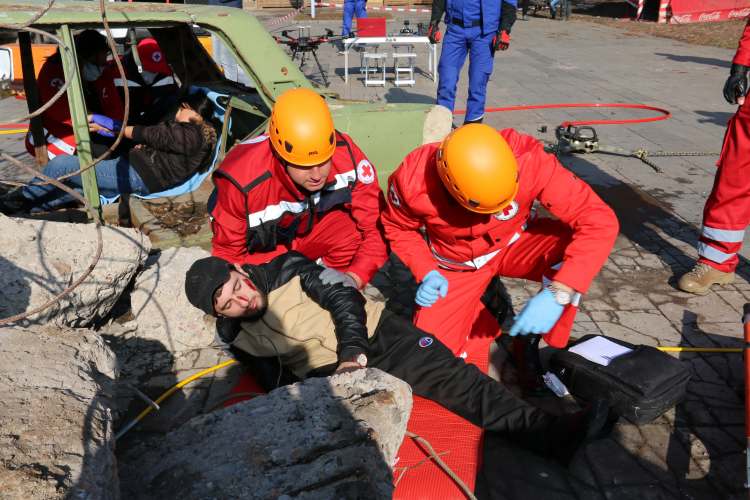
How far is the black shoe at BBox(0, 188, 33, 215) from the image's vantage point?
4.64 metres

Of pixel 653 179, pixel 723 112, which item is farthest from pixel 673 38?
pixel 653 179

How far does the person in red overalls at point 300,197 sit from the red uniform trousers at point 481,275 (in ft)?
1.37

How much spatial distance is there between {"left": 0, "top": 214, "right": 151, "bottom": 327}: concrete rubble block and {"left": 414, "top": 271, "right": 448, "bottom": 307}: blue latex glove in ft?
5.29

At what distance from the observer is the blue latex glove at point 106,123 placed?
4293mm

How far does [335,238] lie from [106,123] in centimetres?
191

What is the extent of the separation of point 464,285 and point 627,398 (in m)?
1.02

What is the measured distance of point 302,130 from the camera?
3.10 meters

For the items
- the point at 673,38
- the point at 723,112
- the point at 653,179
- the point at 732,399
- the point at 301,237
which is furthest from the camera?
the point at 673,38

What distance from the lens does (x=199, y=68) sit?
517 centimetres

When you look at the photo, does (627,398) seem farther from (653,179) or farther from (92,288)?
(653,179)

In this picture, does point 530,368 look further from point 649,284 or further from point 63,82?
point 63,82

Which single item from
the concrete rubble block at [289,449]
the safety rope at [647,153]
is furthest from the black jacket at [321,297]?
the safety rope at [647,153]

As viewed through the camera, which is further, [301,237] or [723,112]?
[723,112]

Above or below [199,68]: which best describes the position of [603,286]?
below
